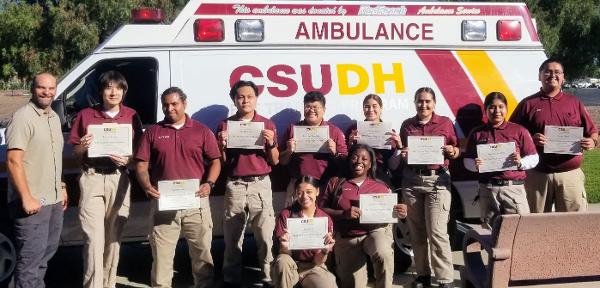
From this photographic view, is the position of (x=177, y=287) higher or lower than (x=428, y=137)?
lower

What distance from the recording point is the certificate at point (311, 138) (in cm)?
554

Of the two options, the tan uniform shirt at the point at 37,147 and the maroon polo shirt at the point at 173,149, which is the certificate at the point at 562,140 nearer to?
the maroon polo shirt at the point at 173,149

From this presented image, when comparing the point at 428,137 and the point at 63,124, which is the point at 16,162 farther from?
the point at 428,137

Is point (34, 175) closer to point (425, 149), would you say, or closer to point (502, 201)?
point (425, 149)

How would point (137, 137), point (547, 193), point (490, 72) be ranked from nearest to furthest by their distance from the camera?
point (137, 137), point (547, 193), point (490, 72)

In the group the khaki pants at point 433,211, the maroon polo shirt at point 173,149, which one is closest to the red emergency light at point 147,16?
the maroon polo shirt at point 173,149

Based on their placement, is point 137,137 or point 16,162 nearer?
point 16,162

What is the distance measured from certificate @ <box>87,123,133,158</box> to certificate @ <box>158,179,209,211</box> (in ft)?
1.33

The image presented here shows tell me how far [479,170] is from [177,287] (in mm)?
2923

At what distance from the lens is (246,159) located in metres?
5.57

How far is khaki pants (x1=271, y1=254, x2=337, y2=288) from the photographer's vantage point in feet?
15.8

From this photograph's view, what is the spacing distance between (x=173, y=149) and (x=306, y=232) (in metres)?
1.25

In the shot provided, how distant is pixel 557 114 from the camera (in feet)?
18.7

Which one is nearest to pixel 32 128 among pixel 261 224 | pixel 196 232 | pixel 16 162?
pixel 16 162
